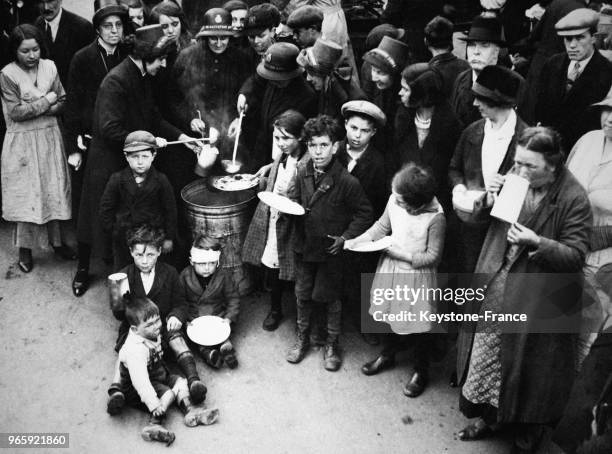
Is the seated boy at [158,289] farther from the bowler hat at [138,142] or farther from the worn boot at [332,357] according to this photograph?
the worn boot at [332,357]

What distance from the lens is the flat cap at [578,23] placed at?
4.41m

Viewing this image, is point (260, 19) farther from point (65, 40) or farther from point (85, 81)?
point (65, 40)

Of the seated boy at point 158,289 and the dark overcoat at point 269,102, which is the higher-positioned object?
the dark overcoat at point 269,102

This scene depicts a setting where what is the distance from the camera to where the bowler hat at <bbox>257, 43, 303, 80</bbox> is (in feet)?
16.5

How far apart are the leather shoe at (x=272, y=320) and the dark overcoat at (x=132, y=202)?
48.8 inches

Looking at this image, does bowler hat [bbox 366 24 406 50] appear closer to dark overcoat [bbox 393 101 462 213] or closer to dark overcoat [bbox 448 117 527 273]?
dark overcoat [bbox 393 101 462 213]

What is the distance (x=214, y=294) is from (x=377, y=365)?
1480 mm

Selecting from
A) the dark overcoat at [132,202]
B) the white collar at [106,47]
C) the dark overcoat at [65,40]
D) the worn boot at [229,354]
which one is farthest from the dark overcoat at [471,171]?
the dark overcoat at [65,40]

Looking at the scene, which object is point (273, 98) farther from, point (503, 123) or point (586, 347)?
point (586, 347)

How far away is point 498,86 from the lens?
154 inches

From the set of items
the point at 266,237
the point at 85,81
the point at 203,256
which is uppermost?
the point at 85,81

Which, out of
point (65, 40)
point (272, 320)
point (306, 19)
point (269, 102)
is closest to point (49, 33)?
point (65, 40)

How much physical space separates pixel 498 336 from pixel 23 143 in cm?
448

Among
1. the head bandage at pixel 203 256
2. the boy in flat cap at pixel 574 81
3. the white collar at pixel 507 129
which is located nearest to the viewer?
the white collar at pixel 507 129
